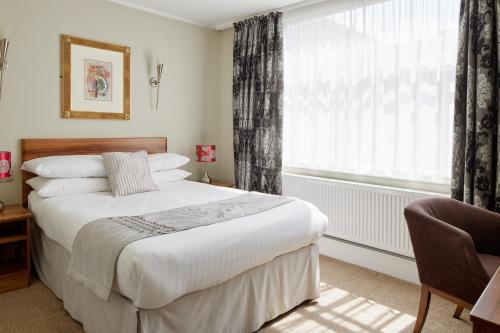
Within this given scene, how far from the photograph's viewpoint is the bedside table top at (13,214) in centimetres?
273

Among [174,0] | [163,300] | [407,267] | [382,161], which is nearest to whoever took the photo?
[163,300]

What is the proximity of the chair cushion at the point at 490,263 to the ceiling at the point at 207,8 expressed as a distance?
2.79 metres

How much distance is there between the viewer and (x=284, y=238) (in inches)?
92.0

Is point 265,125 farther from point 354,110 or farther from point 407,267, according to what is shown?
point 407,267

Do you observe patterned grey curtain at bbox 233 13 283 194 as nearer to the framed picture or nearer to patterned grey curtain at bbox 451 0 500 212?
the framed picture

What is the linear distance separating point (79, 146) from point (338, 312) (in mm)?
2667

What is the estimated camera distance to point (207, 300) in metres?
2.02

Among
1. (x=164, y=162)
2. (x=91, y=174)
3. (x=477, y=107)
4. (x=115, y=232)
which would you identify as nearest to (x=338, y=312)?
(x=115, y=232)

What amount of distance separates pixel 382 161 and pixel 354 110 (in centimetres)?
54

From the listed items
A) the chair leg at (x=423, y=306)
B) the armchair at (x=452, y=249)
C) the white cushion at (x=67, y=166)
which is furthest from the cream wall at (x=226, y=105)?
the chair leg at (x=423, y=306)

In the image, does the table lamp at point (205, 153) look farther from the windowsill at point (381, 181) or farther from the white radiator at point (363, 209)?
the white radiator at point (363, 209)

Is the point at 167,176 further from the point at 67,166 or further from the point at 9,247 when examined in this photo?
the point at 9,247

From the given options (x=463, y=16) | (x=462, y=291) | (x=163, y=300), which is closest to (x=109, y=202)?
(x=163, y=300)

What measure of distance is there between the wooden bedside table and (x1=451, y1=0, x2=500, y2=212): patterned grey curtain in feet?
10.6
